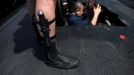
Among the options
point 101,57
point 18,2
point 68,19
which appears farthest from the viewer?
point 18,2

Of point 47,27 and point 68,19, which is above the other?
point 47,27

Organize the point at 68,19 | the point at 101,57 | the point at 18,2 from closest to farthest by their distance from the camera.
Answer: the point at 101,57 → the point at 68,19 → the point at 18,2

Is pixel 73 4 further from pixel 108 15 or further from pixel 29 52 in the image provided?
pixel 29 52

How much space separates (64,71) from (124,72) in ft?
1.32

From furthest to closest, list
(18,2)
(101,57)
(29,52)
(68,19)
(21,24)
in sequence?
(18,2), (21,24), (68,19), (29,52), (101,57)

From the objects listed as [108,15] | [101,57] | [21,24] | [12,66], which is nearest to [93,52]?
[101,57]

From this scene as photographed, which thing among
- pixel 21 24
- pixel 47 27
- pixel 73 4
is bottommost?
pixel 21 24

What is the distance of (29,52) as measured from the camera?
2324 mm

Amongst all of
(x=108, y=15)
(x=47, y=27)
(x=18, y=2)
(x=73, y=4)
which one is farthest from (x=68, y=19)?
(x=18, y=2)

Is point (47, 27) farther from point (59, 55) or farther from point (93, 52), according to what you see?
point (93, 52)

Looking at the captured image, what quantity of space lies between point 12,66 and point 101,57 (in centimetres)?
65

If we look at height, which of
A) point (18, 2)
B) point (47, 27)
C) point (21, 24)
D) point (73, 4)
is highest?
point (47, 27)

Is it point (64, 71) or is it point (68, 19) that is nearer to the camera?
point (64, 71)

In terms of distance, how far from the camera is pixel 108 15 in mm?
2896
